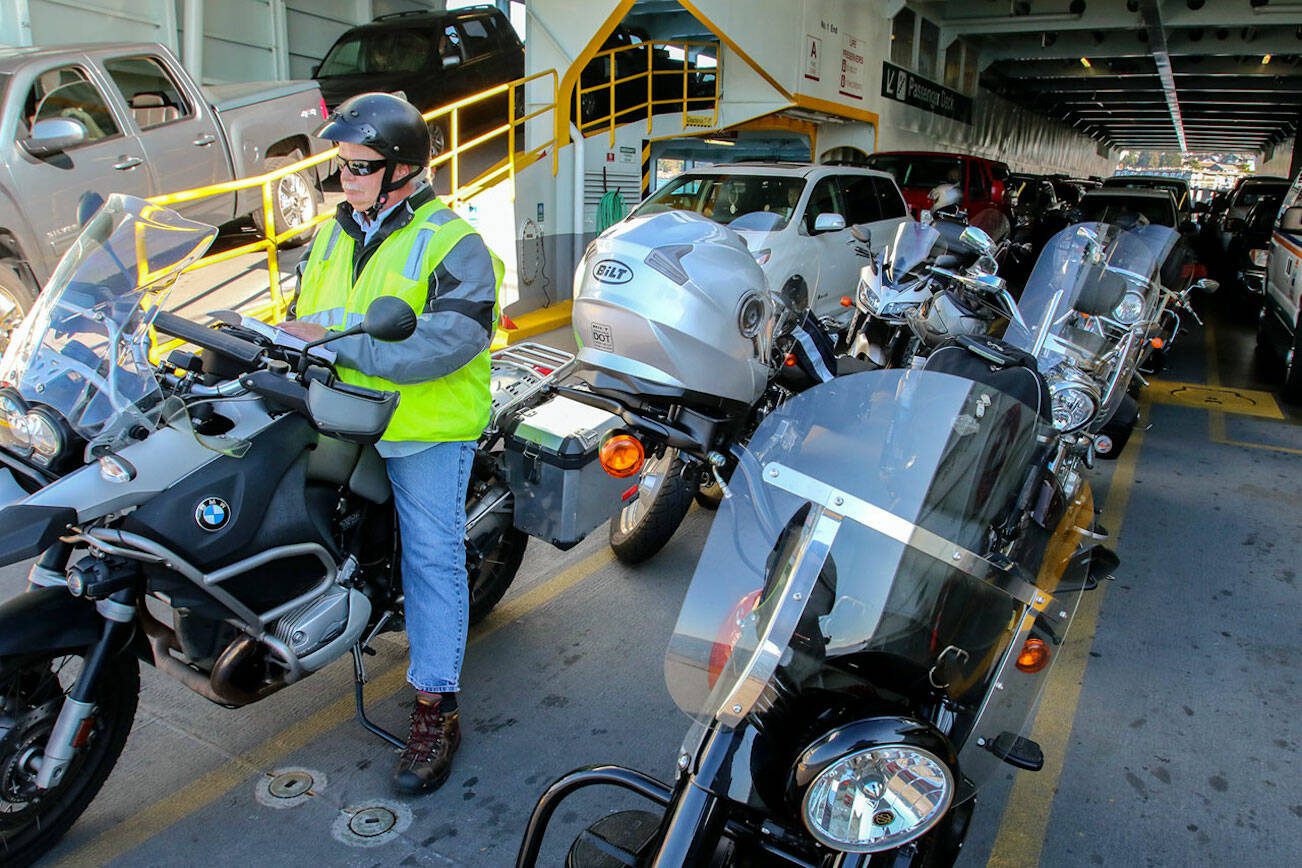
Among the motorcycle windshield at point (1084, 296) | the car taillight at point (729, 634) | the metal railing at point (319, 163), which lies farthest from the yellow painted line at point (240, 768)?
the motorcycle windshield at point (1084, 296)

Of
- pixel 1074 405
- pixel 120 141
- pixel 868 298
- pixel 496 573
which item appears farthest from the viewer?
pixel 120 141

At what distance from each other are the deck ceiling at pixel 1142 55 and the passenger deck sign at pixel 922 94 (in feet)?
4.00

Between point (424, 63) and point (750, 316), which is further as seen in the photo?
point (424, 63)

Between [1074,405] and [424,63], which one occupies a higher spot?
[424,63]

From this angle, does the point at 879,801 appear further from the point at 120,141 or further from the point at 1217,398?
the point at 1217,398

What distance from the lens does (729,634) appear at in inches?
69.6

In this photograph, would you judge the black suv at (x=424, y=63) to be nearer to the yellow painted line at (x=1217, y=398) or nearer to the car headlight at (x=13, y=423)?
the yellow painted line at (x=1217, y=398)

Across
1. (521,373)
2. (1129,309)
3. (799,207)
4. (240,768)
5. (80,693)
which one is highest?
(799,207)

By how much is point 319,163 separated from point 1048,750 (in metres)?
8.16

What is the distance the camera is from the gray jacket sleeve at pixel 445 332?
253cm

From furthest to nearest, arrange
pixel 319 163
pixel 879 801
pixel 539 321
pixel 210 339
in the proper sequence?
pixel 539 321 < pixel 319 163 < pixel 210 339 < pixel 879 801

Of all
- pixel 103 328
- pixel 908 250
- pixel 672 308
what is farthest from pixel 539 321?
pixel 103 328

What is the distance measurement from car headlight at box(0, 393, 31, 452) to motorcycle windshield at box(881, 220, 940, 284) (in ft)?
14.6

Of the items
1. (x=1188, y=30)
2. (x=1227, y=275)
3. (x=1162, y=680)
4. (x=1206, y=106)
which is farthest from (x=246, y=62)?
(x=1206, y=106)
